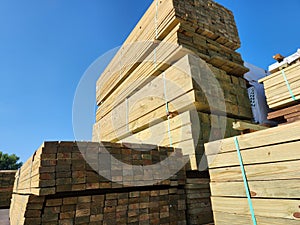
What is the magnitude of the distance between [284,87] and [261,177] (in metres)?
2.29

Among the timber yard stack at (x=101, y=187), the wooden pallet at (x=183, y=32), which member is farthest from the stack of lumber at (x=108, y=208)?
the wooden pallet at (x=183, y=32)

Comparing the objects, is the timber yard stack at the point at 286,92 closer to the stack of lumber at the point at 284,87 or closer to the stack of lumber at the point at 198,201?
the stack of lumber at the point at 284,87

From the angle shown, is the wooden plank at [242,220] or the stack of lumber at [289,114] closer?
A: the wooden plank at [242,220]

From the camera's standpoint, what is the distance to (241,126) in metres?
2.35

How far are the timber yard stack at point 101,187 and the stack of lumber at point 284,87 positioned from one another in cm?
205

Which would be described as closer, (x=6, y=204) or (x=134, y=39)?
(x=134, y=39)

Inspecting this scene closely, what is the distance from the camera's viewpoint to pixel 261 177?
187 centimetres

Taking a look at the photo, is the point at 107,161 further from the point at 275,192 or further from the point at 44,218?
the point at 275,192

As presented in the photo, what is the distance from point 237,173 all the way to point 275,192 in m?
0.38

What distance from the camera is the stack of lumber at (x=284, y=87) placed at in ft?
10.8

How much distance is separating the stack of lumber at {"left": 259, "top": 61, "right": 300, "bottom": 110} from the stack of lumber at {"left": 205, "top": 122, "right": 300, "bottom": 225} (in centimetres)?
189

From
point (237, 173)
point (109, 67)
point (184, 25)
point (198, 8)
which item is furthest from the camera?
point (109, 67)

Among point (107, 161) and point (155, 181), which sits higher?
point (107, 161)

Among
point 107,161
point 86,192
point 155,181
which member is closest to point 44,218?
point 86,192
